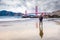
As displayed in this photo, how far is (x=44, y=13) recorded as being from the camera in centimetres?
193

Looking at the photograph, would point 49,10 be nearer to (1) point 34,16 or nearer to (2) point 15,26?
(1) point 34,16

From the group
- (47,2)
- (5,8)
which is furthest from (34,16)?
(5,8)

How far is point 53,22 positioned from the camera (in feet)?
6.36

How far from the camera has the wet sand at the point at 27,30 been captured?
1786mm

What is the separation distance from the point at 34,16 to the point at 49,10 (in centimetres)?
24

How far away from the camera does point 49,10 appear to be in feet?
6.41

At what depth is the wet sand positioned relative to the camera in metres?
1.79

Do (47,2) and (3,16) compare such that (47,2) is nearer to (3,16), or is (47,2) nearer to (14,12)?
(14,12)

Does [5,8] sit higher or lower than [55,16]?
higher

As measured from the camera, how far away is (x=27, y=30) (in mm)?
1847

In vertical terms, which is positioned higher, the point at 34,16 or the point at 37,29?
the point at 34,16

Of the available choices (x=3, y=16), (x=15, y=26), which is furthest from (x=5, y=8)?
(x=15, y=26)

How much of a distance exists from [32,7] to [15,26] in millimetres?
365

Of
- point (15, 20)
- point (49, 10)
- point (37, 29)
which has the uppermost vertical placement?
point (49, 10)
